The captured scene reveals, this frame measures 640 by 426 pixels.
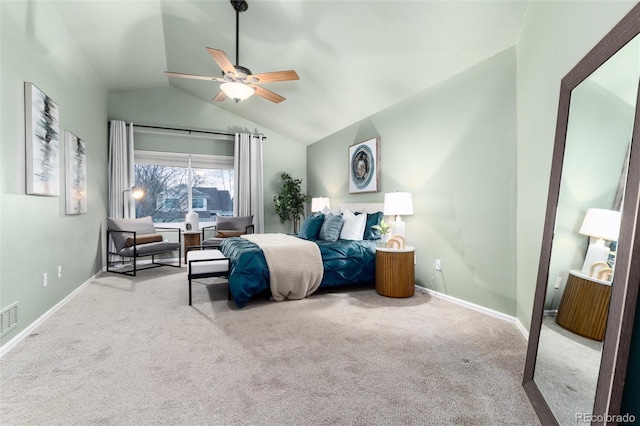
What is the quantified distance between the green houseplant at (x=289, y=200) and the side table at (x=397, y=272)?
322 centimetres

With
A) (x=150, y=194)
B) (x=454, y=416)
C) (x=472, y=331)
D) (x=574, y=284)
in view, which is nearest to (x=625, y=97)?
(x=574, y=284)

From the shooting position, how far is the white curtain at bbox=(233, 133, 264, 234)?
609cm

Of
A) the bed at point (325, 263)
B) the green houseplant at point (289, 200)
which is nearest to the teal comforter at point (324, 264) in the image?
the bed at point (325, 263)

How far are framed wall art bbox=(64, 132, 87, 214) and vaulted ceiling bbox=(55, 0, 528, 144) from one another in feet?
4.01

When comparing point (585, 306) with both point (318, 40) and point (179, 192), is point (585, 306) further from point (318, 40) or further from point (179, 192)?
point (179, 192)

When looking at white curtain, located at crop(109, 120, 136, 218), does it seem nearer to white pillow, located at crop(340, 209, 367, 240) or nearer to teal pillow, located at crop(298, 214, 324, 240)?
teal pillow, located at crop(298, 214, 324, 240)

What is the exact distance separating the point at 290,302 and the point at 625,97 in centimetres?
290

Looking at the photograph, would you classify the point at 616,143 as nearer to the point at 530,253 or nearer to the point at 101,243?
the point at 530,253

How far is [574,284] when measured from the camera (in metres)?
1.35

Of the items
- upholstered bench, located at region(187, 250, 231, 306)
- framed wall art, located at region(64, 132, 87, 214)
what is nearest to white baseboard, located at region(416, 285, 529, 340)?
upholstered bench, located at region(187, 250, 231, 306)

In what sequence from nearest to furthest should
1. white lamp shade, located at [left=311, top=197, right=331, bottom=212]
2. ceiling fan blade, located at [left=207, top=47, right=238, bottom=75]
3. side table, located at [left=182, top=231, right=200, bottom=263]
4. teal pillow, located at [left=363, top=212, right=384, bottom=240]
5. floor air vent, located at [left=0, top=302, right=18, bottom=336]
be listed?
floor air vent, located at [left=0, top=302, right=18, bottom=336], ceiling fan blade, located at [left=207, top=47, right=238, bottom=75], teal pillow, located at [left=363, top=212, right=384, bottom=240], side table, located at [left=182, top=231, right=200, bottom=263], white lamp shade, located at [left=311, top=197, right=331, bottom=212]

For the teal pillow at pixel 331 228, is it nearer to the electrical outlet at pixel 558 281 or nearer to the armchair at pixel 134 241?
the armchair at pixel 134 241

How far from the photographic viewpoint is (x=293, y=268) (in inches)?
126

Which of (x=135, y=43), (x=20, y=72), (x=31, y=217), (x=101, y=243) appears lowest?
(x=101, y=243)
